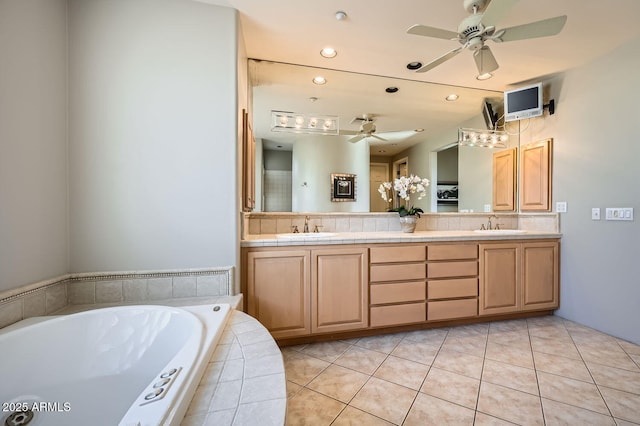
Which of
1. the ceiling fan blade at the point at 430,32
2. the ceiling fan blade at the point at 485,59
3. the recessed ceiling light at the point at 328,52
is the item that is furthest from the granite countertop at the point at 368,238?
the recessed ceiling light at the point at 328,52

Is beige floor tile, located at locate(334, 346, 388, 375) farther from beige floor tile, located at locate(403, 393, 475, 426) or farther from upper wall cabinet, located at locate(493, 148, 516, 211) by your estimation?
upper wall cabinet, located at locate(493, 148, 516, 211)

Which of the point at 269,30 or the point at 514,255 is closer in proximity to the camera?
the point at 269,30

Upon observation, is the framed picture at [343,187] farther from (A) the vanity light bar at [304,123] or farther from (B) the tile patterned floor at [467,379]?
(B) the tile patterned floor at [467,379]

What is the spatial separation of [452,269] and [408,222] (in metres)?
0.61

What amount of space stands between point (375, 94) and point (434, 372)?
8.65ft

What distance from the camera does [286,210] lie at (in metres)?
2.71

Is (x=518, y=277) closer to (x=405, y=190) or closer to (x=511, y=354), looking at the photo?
(x=511, y=354)

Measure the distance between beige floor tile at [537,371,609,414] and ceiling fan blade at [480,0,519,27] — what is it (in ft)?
7.20

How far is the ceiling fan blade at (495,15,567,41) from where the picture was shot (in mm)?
1492

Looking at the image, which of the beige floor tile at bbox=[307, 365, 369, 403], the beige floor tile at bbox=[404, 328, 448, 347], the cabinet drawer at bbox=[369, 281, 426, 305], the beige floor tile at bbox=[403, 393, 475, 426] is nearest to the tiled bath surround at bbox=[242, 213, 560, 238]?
the cabinet drawer at bbox=[369, 281, 426, 305]

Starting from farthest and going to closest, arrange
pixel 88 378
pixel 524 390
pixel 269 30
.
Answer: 1. pixel 269 30
2. pixel 524 390
3. pixel 88 378

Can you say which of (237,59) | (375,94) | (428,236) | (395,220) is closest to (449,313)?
(428,236)

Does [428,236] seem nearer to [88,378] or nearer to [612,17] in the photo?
[612,17]

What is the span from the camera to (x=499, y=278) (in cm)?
264
